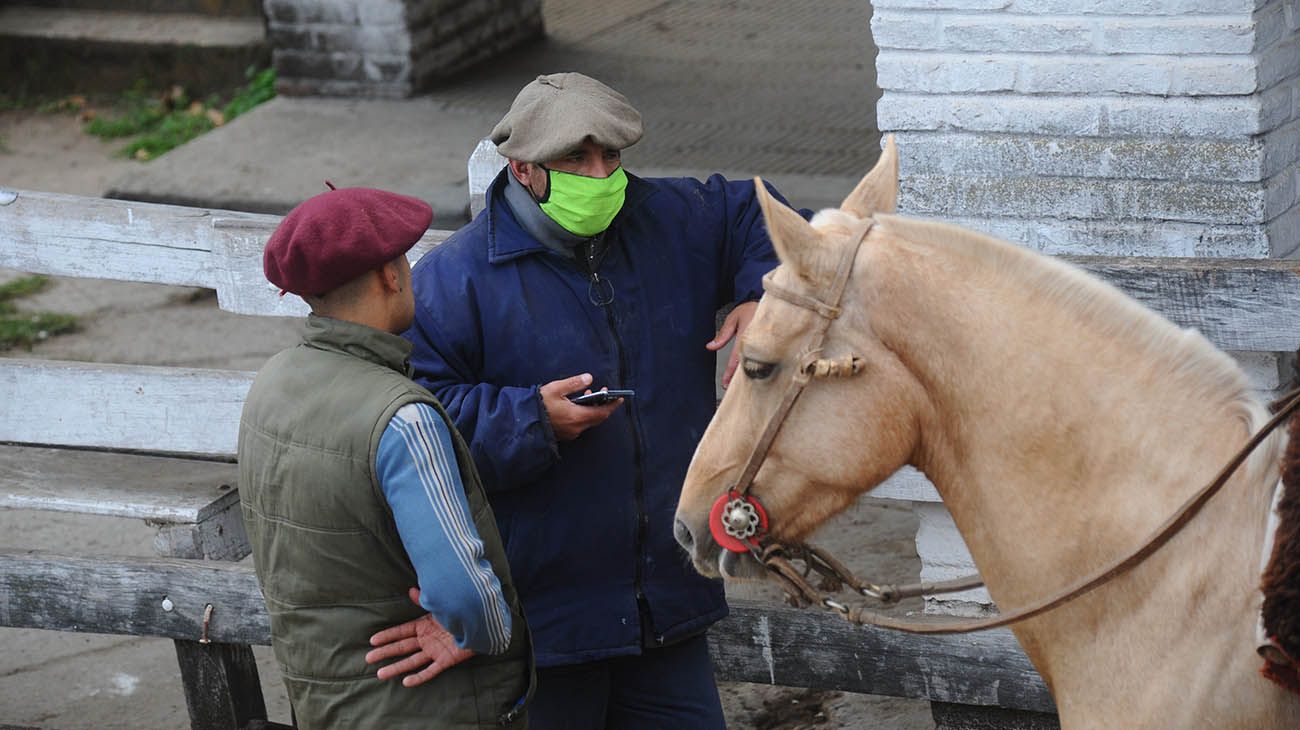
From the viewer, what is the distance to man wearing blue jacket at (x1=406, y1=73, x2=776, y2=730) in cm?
288

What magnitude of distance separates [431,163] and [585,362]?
16.7 feet

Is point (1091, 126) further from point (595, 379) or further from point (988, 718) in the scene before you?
point (595, 379)

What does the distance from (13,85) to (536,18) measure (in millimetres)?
3825

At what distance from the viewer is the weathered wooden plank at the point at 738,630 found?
363cm

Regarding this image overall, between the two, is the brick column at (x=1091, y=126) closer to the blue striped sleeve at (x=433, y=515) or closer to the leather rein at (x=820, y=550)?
the leather rein at (x=820, y=550)

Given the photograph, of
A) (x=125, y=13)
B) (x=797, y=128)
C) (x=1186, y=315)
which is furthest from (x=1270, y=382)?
(x=125, y=13)

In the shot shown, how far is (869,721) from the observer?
4.38 meters

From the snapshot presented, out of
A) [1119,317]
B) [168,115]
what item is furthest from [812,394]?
[168,115]

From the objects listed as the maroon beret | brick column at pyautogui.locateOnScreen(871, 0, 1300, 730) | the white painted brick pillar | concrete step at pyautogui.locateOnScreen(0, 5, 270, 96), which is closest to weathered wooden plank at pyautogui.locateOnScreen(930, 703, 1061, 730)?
brick column at pyautogui.locateOnScreen(871, 0, 1300, 730)

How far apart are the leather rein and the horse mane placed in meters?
0.05

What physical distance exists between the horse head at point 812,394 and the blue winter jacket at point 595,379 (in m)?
0.48

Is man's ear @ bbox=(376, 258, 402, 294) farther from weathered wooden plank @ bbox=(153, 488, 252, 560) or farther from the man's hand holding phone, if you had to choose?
weathered wooden plank @ bbox=(153, 488, 252, 560)

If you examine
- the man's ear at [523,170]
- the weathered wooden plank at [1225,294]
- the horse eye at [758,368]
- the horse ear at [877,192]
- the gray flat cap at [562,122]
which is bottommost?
the weathered wooden plank at [1225,294]

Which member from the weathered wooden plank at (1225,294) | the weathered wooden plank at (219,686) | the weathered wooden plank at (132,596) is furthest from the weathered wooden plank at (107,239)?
the weathered wooden plank at (1225,294)
